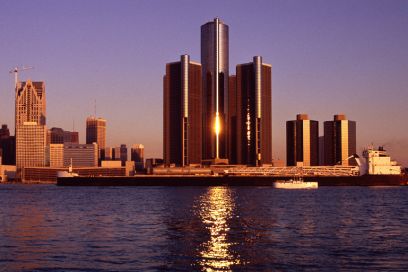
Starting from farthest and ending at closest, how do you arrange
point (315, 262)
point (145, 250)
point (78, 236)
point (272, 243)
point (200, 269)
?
point (78, 236), point (272, 243), point (145, 250), point (315, 262), point (200, 269)

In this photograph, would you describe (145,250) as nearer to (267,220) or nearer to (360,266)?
(360,266)

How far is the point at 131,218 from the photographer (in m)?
79.6

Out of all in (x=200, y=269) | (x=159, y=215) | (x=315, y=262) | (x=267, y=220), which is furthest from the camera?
(x=159, y=215)

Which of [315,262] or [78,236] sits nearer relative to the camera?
[315,262]

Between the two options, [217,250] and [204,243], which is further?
[204,243]

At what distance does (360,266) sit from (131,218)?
43815 millimetres

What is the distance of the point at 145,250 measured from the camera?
48.9 metres

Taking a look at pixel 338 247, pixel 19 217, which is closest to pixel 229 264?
pixel 338 247

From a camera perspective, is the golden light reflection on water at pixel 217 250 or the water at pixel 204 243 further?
the water at pixel 204 243

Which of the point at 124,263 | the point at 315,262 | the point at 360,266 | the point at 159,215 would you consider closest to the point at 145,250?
the point at 124,263

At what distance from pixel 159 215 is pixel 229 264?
1719 inches

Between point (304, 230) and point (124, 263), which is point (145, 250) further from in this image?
point (304, 230)

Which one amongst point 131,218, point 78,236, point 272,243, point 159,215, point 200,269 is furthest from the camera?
point 159,215

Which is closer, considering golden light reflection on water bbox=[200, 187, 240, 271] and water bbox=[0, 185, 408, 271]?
golden light reflection on water bbox=[200, 187, 240, 271]
